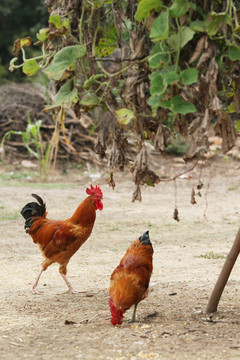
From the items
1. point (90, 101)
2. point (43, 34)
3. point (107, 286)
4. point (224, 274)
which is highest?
point (43, 34)

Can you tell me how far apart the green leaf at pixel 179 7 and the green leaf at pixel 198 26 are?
2.6 inches

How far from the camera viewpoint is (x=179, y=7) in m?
2.58

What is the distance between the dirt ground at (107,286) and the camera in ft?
12.3

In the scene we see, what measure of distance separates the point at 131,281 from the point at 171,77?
2.20 metres

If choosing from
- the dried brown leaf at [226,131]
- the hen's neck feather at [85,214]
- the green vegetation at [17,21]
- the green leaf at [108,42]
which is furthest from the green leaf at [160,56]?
the green vegetation at [17,21]

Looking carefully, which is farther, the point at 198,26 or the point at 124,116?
the point at 124,116

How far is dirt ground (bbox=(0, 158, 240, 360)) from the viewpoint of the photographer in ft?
12.3

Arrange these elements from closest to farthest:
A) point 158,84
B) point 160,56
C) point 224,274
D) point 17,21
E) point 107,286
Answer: point 158,84
point 160,56
point 224,274
point 107,286
point 17,21

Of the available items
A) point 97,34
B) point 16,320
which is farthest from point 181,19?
point 16,320

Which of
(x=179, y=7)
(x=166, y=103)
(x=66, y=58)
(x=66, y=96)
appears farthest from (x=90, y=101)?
(x=179, y=7)

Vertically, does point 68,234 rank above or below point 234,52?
below

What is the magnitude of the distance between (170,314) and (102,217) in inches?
224

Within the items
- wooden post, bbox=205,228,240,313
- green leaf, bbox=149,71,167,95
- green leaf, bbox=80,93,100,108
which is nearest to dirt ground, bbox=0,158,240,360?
wooden post, bbox=205,228,240,313

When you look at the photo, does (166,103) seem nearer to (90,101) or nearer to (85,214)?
(90,101)
